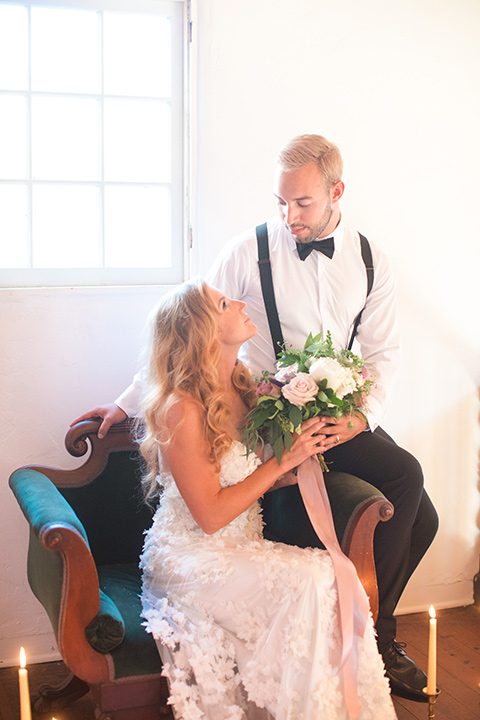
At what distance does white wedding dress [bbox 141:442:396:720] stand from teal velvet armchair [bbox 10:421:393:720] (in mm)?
112

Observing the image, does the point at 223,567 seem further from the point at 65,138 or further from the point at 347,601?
the point at 65,138

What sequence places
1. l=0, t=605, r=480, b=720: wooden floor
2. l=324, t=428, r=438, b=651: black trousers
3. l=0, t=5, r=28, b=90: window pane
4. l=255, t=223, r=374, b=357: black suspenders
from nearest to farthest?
l=324, t=428, r=438, b=651: black trousers → l=0, t=605, r=480, b=720: wooden floor → l=255, t=223, r=374, b=357: black suspenders → l=0, t=5, r=28, b=90: window pane

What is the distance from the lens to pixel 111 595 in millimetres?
2316

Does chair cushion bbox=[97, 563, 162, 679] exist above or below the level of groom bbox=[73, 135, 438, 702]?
below

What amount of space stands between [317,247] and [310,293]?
0.18m

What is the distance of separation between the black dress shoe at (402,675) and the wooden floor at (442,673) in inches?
2.8

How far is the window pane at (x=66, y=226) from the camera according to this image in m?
3.04

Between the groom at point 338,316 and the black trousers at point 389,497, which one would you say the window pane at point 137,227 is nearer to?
the groom at point 338,316

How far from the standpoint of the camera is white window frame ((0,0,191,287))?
2.99m

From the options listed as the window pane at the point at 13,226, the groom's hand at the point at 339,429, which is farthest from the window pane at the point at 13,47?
the groom's hand at the point at 339,429

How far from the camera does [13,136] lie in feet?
9.78

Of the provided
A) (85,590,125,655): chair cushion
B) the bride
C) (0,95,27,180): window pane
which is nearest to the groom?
the bride

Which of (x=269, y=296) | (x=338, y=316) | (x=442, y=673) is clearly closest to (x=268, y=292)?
(x=269, y=296)

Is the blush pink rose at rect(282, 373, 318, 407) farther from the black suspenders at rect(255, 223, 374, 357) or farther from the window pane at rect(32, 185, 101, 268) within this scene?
the window pane at rect(32, 185, 101, 268)
